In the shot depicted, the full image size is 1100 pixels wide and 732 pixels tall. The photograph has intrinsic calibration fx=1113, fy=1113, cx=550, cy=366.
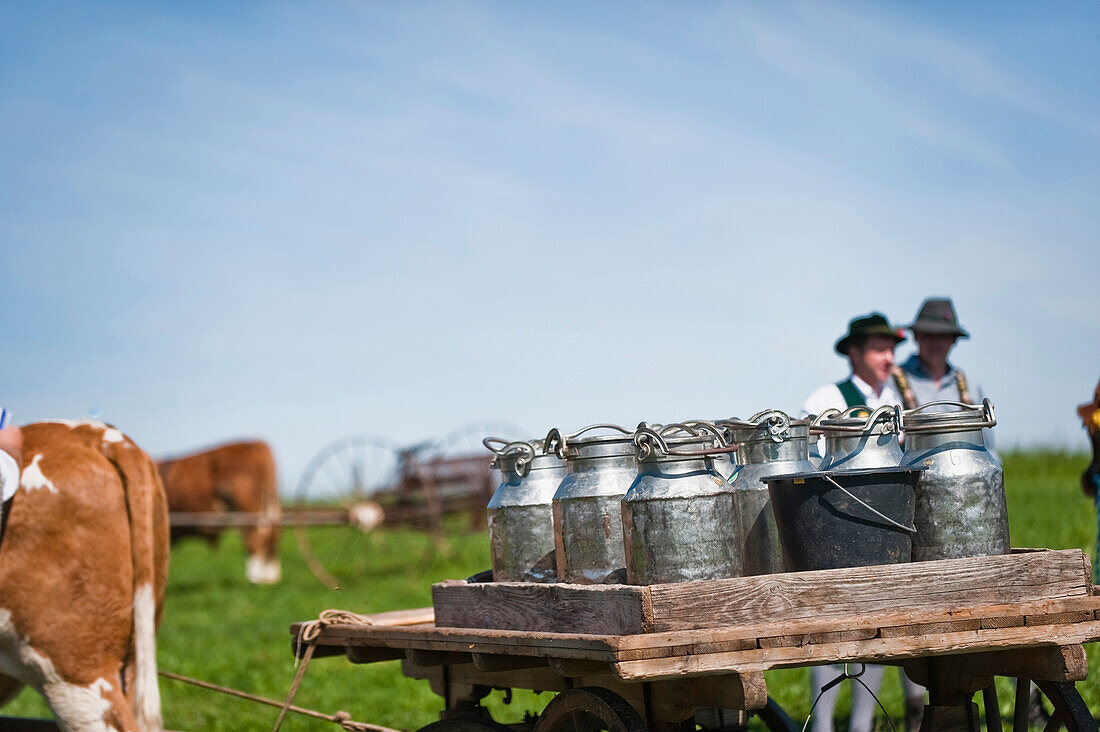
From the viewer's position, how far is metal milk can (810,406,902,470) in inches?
123

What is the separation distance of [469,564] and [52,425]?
10175mm

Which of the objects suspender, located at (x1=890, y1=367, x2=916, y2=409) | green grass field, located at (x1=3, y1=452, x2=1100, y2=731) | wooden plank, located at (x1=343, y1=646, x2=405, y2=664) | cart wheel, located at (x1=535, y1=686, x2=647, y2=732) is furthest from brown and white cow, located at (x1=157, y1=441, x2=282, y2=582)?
cart wheel, located at (x1=535, y1=686, x2=647, y2=732)

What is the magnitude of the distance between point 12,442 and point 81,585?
669mm

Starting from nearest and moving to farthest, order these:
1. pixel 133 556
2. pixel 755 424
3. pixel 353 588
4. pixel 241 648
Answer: pixel 755 424 < pixel 133 556 < pixel 241 648 < pixel 353 588

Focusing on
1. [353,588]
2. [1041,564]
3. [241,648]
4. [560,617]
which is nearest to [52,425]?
[560,617]

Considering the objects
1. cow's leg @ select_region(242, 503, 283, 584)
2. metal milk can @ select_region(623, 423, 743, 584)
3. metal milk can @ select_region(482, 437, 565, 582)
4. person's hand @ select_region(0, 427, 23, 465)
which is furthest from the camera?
cow's leg @ select_region(242, 503, 283, 584)

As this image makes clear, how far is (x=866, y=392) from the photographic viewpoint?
5371mm

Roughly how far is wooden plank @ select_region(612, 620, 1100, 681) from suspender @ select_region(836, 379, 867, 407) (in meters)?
2.47

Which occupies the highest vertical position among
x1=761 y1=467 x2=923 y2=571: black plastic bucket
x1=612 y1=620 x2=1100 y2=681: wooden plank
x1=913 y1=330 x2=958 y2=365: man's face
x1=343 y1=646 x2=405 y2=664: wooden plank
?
x1=913 y1=330 x2=958 y2=365: man's face

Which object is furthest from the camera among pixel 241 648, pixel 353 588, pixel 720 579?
pixel 353 588

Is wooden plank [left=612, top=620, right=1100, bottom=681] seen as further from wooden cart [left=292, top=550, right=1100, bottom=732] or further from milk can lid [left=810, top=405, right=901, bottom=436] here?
milk can lid [left=810, top=405, right=901, bottom=436]

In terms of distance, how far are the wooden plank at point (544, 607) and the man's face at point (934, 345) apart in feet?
11.3

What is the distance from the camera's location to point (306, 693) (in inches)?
310

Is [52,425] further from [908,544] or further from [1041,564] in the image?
[1041,564]
